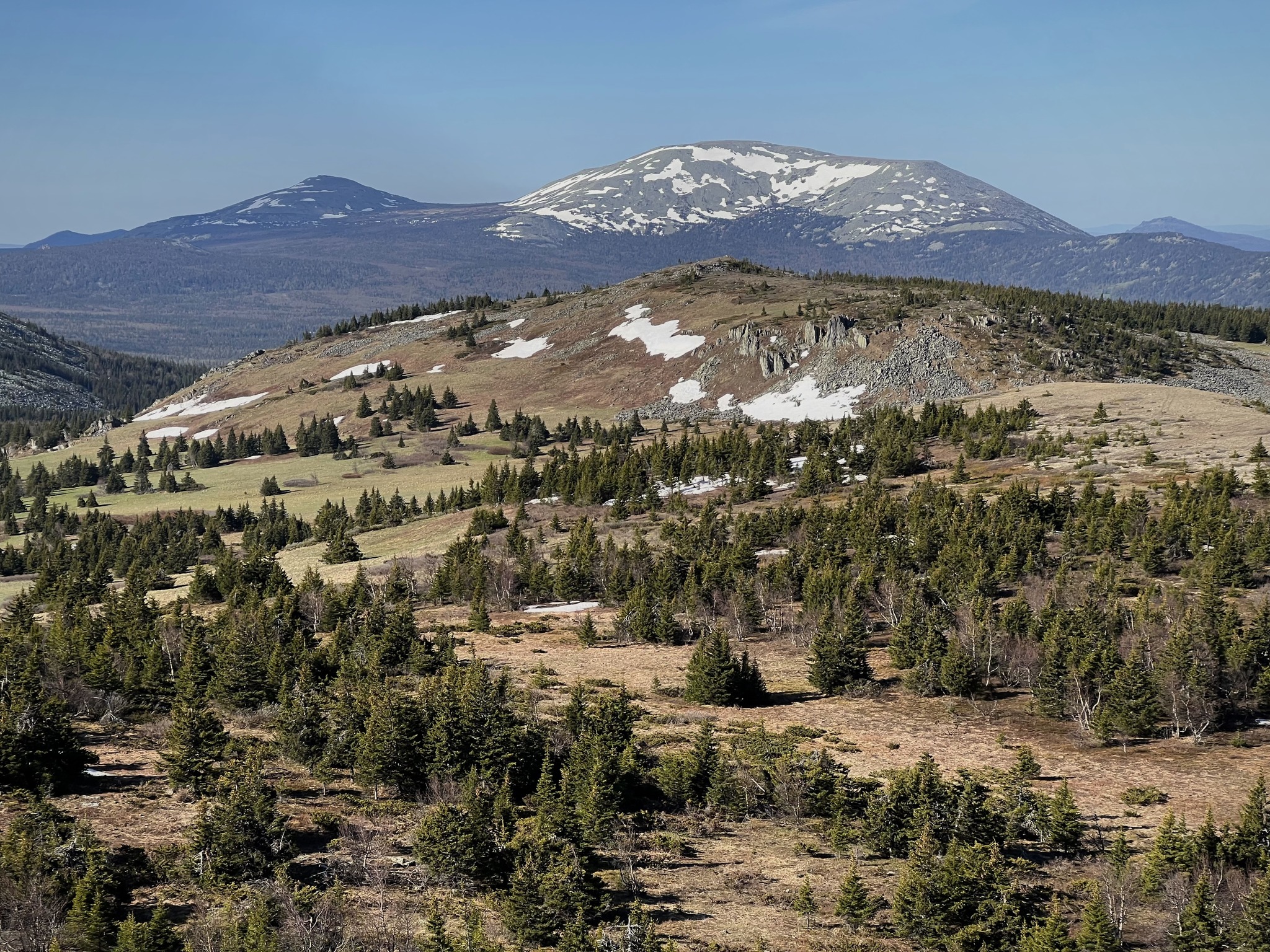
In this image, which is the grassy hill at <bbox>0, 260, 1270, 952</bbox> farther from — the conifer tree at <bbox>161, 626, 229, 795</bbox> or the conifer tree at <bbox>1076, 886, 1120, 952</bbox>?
the conifer tree at <bbox>1076, 886, 1120, 952</bbox>

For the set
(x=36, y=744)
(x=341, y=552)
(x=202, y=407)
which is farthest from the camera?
(x=202, y=407)

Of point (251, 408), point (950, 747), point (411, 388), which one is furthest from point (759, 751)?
point (251, 408)

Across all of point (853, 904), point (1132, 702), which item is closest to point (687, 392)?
point (1132, 702)

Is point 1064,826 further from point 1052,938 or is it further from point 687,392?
point 687,392

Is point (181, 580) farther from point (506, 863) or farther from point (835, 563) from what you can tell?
point (506, 863)

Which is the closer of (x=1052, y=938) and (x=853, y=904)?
(x=1052, y=938)

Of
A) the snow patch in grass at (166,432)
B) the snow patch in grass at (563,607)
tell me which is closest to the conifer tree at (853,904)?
the snow patch in grass at (563,607)

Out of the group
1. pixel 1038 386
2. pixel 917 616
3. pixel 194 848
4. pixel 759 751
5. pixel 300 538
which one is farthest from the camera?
pixel 1038 386
